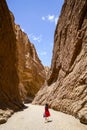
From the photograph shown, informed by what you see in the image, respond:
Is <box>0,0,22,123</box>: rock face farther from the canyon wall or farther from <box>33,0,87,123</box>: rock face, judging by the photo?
<box>33,0,87,123</box>: rock face

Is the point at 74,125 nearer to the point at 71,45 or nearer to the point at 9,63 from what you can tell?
the point at 71,45

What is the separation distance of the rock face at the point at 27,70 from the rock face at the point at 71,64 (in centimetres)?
3214

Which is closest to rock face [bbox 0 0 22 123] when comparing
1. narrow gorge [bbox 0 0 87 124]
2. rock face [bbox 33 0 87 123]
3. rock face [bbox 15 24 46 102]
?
narrow gorge [bbox 0 0 87 124]

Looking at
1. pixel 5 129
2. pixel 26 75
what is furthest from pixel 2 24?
pixel 26 75

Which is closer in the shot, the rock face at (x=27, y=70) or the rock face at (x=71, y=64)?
the rock face at (x=71, y=64)

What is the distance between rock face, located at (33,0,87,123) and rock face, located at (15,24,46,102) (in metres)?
32.1

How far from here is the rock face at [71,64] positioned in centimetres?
2130

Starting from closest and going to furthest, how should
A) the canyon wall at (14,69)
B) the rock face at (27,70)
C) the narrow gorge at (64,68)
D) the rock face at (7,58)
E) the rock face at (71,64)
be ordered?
the rock face at (71,64)
the narrow gorge at (64,68)
the canyon wall at (14,69)
the rock face at (7,58)
the rock face at (27,70)

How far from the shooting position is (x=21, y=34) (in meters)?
84.2

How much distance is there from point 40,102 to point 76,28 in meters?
13.0

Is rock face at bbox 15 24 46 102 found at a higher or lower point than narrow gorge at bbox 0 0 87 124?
higher

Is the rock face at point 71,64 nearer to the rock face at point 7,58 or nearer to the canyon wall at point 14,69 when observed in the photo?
the rock face at point 7,58

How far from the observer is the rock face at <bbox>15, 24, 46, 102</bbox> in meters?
71.4

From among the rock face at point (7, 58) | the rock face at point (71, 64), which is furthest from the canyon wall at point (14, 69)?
the rock face at point (71, 64)
